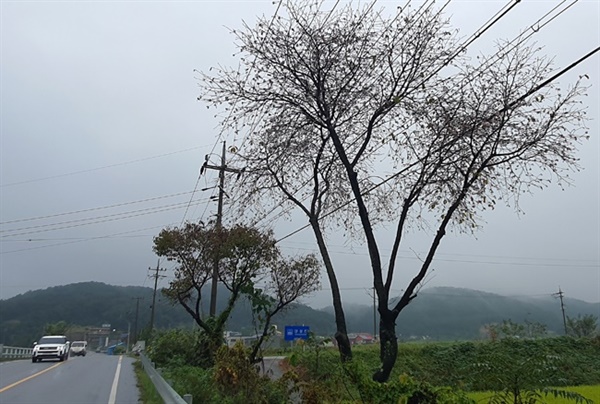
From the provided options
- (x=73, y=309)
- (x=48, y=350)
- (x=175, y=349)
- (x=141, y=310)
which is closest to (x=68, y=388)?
(x=175, y=349)

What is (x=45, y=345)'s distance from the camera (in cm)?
3466

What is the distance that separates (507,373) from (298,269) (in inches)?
557

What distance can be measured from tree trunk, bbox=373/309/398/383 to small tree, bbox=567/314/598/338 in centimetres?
5223

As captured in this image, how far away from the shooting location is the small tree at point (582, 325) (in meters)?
56.0

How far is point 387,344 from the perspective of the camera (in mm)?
11047

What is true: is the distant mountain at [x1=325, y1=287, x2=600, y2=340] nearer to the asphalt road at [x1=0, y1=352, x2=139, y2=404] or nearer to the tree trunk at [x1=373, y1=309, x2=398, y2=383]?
the asphalt road at [x1=0, y1=352, x2=139, y2=404]

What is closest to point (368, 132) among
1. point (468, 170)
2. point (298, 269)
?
point (468, 170)

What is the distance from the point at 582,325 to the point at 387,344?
54.6 metres

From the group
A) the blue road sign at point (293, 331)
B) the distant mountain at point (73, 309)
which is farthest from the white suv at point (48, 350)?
the distant mountain at point (73, 309)

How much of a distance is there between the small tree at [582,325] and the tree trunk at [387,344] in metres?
52.2

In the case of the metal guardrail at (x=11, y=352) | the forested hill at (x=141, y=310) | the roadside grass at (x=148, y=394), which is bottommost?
the roadside grass at (x=148, y=394)

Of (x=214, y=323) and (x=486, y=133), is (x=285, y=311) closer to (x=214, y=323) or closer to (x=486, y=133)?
(x=214, y=323)

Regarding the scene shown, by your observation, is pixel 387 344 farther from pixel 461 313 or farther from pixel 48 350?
pixel 461 313

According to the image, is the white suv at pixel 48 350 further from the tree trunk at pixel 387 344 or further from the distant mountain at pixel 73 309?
the distant mountain at pixel 73 309
